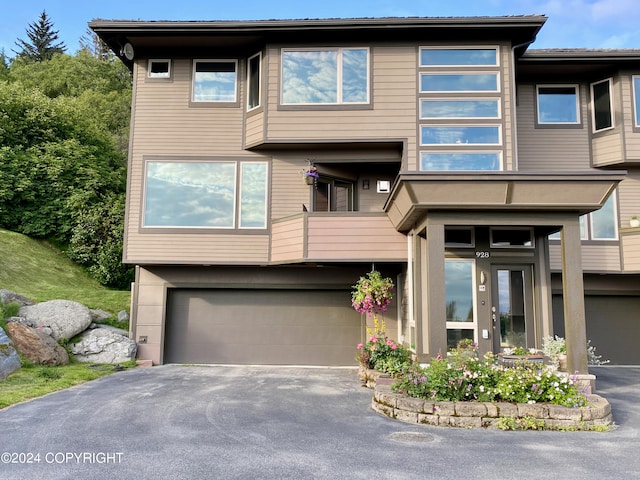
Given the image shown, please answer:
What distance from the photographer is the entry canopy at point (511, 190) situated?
22.0 ft

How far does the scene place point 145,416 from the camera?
596 cm

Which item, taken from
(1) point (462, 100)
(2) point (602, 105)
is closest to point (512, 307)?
(1) point (462, 100)

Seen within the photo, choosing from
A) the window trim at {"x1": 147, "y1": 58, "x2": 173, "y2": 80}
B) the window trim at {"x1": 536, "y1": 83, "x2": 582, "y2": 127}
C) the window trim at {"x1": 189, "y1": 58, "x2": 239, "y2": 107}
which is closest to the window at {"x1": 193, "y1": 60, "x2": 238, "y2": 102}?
the window trim at {"x1": 189, "y1": 58, "x2": 239, "y2": 107}

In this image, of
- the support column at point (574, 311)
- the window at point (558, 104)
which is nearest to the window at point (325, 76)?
the window at point (558, 104)

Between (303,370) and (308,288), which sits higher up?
(308,288)

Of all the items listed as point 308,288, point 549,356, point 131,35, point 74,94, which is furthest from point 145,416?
point 74,94

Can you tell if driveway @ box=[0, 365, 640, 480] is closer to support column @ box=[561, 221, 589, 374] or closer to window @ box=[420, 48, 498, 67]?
support column @ box=[561, 221, 589, 374]

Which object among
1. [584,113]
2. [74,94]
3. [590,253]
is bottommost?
[590,253]

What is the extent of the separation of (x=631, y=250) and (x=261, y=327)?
887 centimetres

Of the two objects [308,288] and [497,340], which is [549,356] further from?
[308,288]

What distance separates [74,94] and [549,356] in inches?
1167

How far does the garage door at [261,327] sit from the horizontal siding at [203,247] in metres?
1.10

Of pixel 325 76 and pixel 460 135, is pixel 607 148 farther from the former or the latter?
pixel 325 76

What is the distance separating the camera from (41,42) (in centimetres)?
3906
